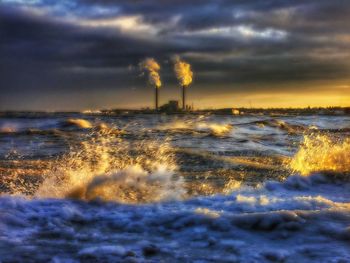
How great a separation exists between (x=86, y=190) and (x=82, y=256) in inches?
124

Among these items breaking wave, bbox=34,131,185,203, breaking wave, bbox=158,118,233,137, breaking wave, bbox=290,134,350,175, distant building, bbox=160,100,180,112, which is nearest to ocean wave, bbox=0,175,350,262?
breaking wave, bbox=34,131,185,203

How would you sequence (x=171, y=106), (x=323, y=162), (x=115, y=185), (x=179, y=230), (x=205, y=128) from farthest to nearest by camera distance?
(x=171, y=106) < (x=205, y=128) < (x=323, y=162) < (x=115, y=185) < (x=179, y=230)

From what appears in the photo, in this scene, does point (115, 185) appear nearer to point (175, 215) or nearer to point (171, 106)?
point (175, 215)

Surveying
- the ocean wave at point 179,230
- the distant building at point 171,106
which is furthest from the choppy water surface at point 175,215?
the distant building at point 171,106

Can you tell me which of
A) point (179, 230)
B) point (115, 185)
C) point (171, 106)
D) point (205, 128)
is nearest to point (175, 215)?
point (179, 230)

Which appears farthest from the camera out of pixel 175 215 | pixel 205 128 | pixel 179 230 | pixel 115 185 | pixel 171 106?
pixel 171 106

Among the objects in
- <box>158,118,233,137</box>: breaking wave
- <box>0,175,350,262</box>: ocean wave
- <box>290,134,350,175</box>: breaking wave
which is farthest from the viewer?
<box>158,118,233,137</box>: breaking wave

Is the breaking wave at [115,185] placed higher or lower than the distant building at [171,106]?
lower

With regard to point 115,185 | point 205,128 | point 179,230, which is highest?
point 205,128

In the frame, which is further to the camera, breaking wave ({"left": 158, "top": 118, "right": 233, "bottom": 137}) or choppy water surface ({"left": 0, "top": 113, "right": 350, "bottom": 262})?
breaking wave ({"left": 158, "top": 118, "right": 233, "bottom": 137})

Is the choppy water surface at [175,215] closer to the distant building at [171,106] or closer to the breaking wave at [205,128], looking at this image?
the breaking wave at [205,128]

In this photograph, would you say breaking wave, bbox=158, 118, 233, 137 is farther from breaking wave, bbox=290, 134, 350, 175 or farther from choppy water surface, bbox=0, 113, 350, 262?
choppy water surface, bbox=0, 113, 350, 262

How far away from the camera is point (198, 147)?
62.5 ft

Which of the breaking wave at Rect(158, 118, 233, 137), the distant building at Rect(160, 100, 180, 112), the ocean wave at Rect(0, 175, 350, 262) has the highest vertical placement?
the distant building at Rect(160, 100, 180, 112)
